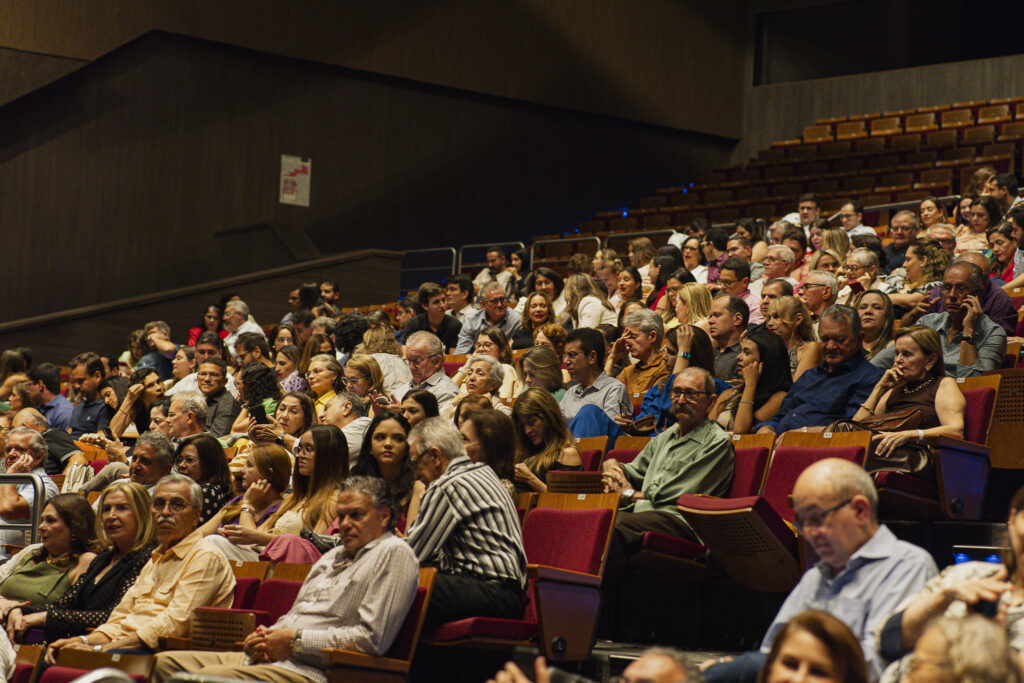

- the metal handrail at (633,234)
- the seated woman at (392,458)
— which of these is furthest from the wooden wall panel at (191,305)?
Result: the seated woman at (392,458)

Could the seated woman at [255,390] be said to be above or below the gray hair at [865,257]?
below

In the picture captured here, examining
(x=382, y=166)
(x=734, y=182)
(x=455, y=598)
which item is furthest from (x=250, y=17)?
(x=455, y=598)

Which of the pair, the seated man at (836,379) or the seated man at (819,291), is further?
the seated man at (819,291)

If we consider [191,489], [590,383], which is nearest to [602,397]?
[590,383]

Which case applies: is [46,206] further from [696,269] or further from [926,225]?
[926,225]

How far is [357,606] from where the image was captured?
2.99 metres

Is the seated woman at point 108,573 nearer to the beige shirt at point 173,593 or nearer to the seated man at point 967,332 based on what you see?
the beige shirt at point 173,593

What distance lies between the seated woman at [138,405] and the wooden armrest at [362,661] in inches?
137

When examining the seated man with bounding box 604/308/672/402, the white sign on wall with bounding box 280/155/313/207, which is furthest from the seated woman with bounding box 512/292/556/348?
the white sign on wall with bounding box 280/155/313/207

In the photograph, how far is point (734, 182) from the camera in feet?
37.5

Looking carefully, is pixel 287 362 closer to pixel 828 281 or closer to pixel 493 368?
pixel 493 368

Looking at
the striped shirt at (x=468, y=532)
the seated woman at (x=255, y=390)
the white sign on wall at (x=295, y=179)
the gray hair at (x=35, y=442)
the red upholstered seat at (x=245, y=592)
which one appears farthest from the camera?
the white sign on wall at (x=295, y=179)

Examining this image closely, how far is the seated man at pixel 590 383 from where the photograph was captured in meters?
4.70

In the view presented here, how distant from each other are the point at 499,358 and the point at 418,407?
1296 millimetres
